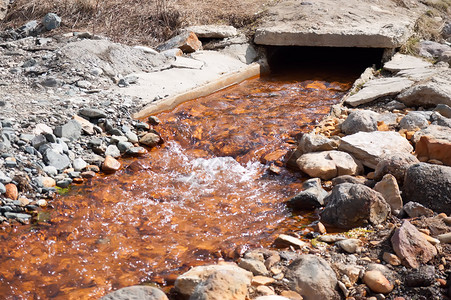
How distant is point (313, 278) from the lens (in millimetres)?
3289

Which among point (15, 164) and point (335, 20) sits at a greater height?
point (335, 20)

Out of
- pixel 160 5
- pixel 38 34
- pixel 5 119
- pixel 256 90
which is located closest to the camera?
pixel 5 119

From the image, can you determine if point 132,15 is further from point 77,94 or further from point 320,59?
point 320,59

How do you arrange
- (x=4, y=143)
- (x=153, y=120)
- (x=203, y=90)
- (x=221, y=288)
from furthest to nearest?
(x=203, y=90) < (x=153, y=120) < (x=4, y=143) < (x=221, y=288)

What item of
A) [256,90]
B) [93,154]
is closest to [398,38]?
[256,90]

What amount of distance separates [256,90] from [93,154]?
313cm

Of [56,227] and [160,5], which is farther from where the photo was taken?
[160,5]

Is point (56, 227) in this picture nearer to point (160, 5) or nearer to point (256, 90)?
point (256, 90)

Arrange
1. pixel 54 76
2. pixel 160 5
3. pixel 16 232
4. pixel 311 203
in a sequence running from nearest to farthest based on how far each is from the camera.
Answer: pixel 16 232
pixel 311 203
pixel 54 76
pixel 160 5

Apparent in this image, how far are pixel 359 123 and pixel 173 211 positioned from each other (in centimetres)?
239

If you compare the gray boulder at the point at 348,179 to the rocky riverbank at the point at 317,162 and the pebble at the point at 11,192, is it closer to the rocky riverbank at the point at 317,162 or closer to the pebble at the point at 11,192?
the rocky riverbank at the point at 317,162

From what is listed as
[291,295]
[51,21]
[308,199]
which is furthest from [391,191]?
[51,21]

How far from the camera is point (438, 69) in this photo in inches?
294

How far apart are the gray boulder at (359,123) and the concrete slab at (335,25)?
2697 mm
